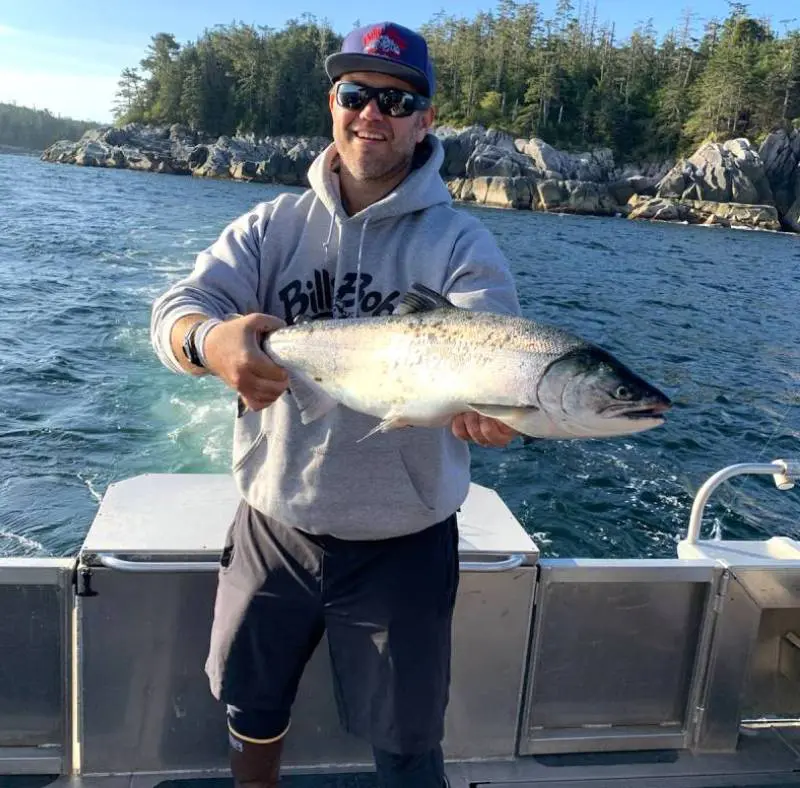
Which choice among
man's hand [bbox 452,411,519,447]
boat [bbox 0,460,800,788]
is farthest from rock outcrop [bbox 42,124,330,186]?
man's hand [bbox 452,411,519,447]

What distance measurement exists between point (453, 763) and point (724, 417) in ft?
38.1

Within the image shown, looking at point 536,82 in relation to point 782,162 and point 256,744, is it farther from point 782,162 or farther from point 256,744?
point 256,744

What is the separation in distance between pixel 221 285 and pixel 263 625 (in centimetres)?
119

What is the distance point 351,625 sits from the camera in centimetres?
257

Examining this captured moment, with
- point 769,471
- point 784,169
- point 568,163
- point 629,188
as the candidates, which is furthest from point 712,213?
point 769,471

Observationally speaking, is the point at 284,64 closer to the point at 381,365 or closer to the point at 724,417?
the point at 724,417

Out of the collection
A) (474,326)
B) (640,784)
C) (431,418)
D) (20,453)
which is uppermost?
(474,326)

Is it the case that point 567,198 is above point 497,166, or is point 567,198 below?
below

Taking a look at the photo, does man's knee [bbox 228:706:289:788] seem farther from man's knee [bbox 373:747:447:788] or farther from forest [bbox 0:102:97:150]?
forest [bbox 0:102:97:150]

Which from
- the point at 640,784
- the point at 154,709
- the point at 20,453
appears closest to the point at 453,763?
the point at 640,784

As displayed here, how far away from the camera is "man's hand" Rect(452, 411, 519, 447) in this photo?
2.36m

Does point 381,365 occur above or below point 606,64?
below

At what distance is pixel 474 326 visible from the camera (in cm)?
240

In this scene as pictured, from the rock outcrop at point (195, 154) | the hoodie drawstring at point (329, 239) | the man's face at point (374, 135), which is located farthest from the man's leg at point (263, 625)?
the rock outcrop at point (195, 154)
